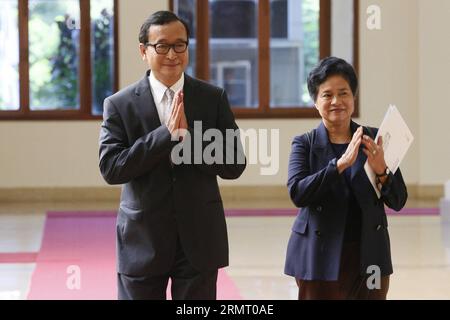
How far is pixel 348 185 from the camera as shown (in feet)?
12.2

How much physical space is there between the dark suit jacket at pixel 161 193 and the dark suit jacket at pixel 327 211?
33 centimetres

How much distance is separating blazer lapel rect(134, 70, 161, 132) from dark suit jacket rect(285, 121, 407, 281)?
586 mm

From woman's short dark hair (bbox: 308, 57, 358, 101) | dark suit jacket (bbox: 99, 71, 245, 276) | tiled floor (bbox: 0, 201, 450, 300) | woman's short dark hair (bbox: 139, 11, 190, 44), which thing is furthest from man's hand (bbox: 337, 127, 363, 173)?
tiled floor (bbox: 0, 201, 450, 300)

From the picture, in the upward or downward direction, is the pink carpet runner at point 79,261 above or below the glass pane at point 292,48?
below

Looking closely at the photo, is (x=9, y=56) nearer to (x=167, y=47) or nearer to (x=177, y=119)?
(x=167, y=47)

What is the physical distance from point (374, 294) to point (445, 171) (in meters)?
10.5

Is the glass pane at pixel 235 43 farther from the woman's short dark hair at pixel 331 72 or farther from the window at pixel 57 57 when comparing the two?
the woman's short dark hair at pixel 331 72

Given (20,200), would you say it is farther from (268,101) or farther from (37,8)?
(268,101)

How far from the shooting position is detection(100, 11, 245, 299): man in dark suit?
11.4 ft

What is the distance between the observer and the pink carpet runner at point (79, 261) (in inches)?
273

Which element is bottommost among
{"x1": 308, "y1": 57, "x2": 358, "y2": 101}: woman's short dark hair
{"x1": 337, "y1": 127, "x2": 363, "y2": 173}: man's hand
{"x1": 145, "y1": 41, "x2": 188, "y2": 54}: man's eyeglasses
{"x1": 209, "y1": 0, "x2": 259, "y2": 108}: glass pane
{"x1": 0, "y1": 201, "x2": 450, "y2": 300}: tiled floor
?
{"x1": 0, "y1": 201, "x2": 450, "y2": 300}: tiled floor

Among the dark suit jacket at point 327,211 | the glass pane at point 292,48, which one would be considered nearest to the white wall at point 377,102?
the glass pane at point 292,48

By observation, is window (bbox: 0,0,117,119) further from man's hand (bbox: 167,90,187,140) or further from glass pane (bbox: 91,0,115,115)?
man's hand (bbox: 167,90,187,140)
